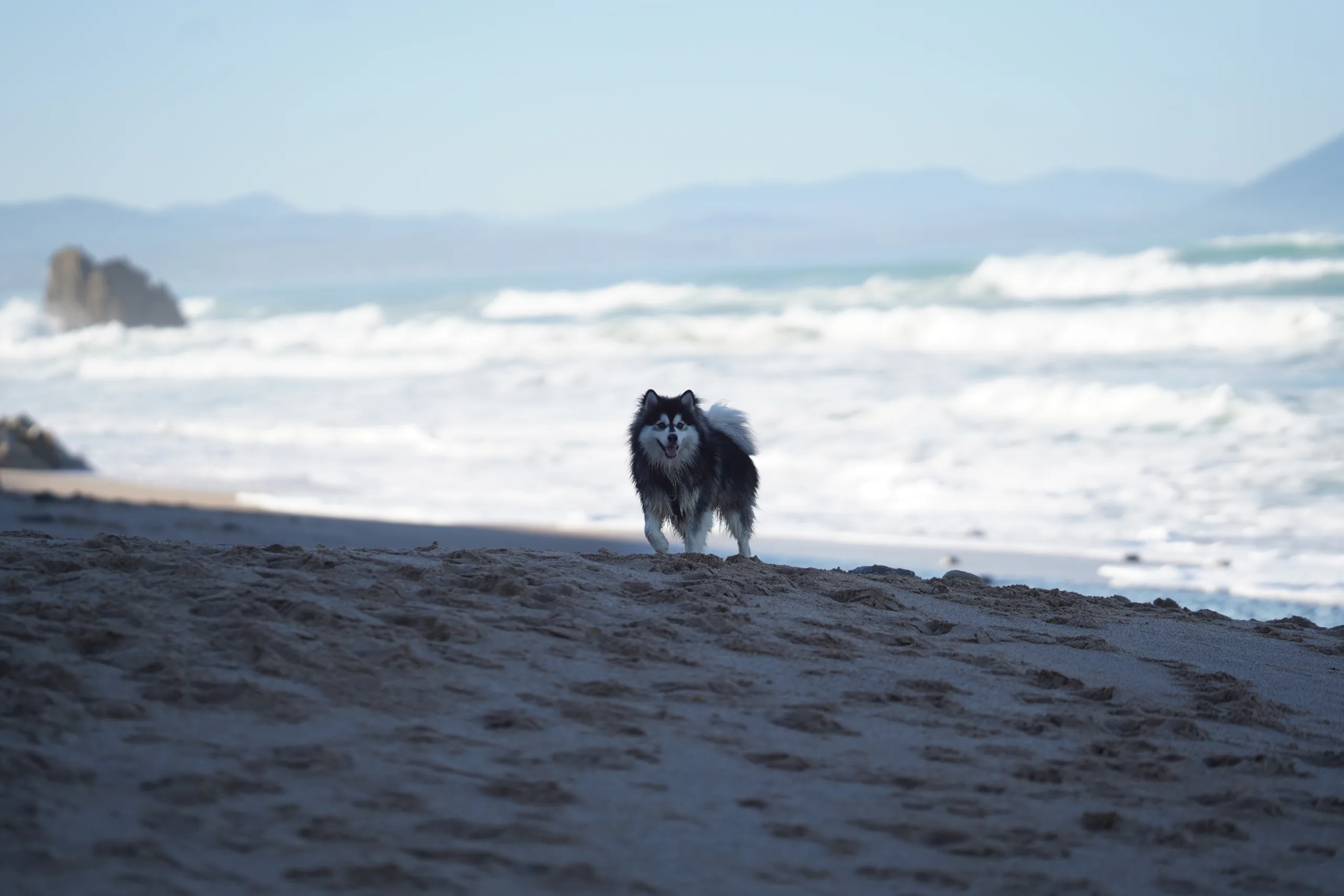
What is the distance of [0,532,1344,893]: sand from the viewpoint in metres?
3.23

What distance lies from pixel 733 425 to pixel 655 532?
87 cm

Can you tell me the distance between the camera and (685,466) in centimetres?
693

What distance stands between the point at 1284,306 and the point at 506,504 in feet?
61.0

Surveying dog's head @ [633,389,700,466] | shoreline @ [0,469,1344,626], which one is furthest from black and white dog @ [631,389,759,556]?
shoreline @ [0,469,1344,626]

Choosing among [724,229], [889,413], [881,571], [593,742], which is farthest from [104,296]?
[724,229]

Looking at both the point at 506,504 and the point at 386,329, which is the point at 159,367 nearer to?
the point at 386,329

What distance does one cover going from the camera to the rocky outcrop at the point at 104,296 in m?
44.4

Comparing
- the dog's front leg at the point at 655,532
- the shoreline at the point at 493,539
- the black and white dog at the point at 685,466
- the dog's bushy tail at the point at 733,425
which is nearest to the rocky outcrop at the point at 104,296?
the shoreline at the point at 493,539

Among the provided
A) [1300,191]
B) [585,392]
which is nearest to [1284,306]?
[585,392]

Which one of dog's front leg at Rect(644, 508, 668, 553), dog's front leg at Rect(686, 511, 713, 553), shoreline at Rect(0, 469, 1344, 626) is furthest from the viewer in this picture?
shoreline at Rect(0, 469, 1344, 626)

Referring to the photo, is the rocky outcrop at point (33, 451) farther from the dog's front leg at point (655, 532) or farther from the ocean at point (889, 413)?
the dog's front leg at point (655, 532)

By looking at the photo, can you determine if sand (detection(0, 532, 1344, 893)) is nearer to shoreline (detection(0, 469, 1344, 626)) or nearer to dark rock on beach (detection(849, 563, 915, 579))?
dark rock on beach (detection(849, 563, 915, 579))

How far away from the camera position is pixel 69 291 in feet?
149

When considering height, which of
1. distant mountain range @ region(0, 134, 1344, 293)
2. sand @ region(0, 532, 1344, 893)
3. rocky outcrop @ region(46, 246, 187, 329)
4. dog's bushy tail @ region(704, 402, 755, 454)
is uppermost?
distant mountain range @ region(0, 134, 1344, 293)
